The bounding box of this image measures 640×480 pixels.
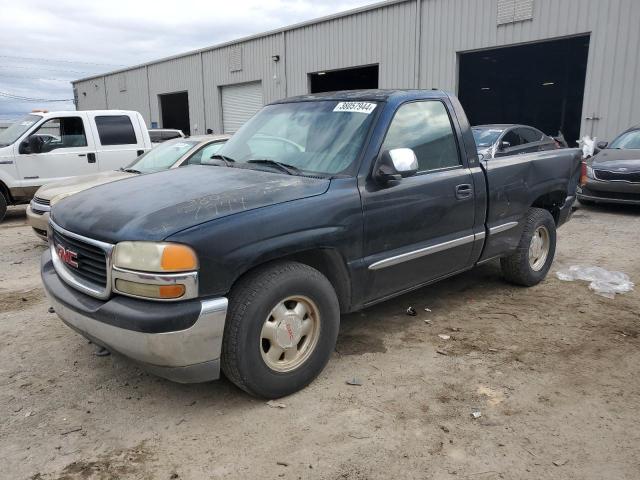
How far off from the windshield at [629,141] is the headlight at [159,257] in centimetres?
1039

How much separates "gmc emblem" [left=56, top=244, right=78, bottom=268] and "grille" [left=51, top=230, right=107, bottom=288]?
0.05 ft

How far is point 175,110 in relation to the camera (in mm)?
29734

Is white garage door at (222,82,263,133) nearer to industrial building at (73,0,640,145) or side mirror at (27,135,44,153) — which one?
industrial building at (73,0,640,145)

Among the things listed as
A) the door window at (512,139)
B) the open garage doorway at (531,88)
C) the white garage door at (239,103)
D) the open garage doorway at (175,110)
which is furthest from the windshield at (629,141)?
the open garage doorway at (175,110)

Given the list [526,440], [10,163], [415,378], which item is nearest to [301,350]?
[415,378]

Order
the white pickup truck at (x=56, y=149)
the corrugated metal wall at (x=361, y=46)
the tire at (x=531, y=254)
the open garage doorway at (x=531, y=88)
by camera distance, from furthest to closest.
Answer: the open garage doorway at (x=531, y=88)
the corrugated metal wall at (x=361, y=46)
the white pickup truck at (x=56, y=149)
the tire at (x=531, y=254)

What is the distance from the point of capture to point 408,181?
371 centimetres

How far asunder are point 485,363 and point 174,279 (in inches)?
89.5

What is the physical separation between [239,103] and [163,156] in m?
16.8

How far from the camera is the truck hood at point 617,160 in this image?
9457 millimetres

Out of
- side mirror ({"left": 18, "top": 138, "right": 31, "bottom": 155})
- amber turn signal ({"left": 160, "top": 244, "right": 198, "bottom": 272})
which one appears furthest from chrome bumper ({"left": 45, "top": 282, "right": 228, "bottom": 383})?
side mirror ({"left": 18, "top": 138, "right": 31, "bottom": 155})

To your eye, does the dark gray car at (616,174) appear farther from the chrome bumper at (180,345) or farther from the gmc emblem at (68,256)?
the gmc emblem at (68,256)

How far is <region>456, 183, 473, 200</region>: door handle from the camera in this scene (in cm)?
406

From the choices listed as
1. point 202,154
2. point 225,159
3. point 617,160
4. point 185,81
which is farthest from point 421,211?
point 185,81
